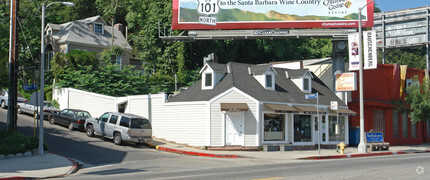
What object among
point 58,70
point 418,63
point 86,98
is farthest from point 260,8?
point 418,63

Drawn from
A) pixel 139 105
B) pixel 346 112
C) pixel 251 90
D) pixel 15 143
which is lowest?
pixel 15 143

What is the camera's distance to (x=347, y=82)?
27.6 m

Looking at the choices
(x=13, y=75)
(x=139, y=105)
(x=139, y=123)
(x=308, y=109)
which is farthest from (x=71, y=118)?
(x=308, y=109)

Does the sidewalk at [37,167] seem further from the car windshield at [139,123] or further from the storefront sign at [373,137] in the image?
the storefront sign at [373,137]

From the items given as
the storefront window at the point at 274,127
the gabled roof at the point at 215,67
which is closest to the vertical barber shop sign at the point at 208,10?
the gabled roof at the point at 215,67

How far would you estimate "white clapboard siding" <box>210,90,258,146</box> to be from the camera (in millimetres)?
25531

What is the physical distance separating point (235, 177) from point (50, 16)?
49034 mm

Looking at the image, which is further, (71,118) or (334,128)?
(334,128)

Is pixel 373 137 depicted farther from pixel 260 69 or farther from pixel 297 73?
pixel 260 69

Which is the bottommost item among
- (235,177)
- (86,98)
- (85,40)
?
(235,177)

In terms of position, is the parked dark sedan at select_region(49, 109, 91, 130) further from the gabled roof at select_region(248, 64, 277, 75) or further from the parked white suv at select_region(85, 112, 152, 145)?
the gabled roof at select_region(248, 64, 277, 75)

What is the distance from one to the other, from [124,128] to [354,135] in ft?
54.2

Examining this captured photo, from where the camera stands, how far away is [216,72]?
28.2m

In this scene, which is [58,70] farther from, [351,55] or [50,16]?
[351,55]
